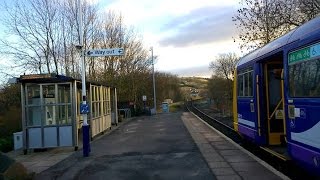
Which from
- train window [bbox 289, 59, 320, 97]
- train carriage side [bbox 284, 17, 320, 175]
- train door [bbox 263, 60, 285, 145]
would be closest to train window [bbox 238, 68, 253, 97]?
train door [bbox 263, 60, 285, 145]

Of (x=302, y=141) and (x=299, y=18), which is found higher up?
(x=299, y=18)

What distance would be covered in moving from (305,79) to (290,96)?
3.05ft

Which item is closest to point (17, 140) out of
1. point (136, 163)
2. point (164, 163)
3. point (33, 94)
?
point (33, 94)

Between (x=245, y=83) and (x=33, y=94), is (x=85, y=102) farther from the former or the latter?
(x=245, y=83)

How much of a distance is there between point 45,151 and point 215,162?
7674mm

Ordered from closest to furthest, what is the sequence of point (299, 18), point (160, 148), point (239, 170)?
point (239, 170) < point (160, 148) < point (299, 18)

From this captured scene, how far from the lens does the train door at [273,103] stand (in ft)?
42.3

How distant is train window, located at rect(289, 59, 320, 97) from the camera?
8.04 m

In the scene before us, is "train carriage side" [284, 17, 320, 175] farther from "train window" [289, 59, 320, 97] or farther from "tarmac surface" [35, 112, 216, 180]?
"tarmac surface" [35, 112, 216, 180]

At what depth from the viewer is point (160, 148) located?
1642 centimetres

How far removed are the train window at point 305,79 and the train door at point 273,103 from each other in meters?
3.52

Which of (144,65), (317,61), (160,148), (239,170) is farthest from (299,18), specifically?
(144,65)

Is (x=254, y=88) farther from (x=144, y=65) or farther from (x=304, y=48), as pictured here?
(x=144, y=65)

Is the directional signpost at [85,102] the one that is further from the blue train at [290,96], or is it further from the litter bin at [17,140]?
the litter bin at [17,140]
